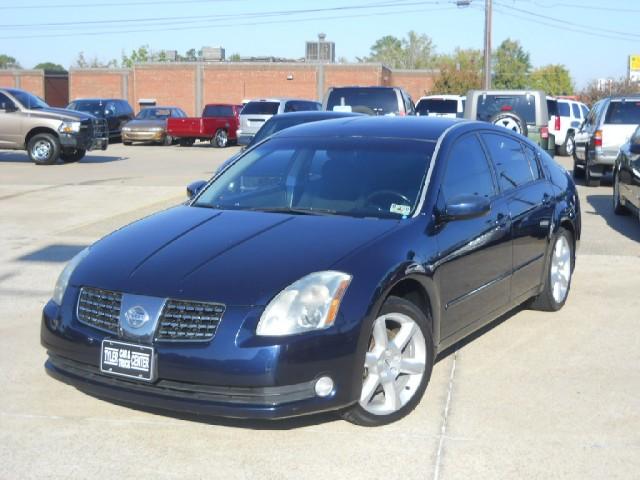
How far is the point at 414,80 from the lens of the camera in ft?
201

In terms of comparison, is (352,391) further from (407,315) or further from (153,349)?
(153,349)

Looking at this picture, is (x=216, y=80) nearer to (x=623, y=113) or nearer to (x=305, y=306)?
(x=623, y=113)

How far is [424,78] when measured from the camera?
200ft

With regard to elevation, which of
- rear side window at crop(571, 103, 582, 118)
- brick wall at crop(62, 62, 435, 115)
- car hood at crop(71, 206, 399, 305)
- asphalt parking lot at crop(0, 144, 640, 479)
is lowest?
asphalt parking lot at crop(0, 144, 640, 479)

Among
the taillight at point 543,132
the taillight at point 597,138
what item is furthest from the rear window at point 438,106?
the taillight at point 597,138

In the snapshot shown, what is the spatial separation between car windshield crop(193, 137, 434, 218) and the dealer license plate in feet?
4.90

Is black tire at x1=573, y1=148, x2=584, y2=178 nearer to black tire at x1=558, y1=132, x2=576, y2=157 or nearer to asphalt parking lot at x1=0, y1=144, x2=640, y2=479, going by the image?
black tire at x1=558, y1=132, x2=576, y2=157

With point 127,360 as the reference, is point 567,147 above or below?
above

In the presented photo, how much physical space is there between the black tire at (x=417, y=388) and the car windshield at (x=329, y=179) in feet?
2.24

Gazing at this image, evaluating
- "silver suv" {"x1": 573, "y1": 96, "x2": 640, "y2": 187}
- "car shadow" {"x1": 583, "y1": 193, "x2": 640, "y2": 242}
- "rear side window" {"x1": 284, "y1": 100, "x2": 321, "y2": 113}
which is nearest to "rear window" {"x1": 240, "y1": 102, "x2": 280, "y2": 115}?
"rear side window" {"x1": 284, "y1": 100, "x2": 321, "y2": 113}

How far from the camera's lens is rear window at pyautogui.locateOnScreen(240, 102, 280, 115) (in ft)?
96.2

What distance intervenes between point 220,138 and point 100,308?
1168 inches

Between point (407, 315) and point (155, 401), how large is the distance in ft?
4.63

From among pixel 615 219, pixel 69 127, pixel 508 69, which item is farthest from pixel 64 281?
pixel 508 69
